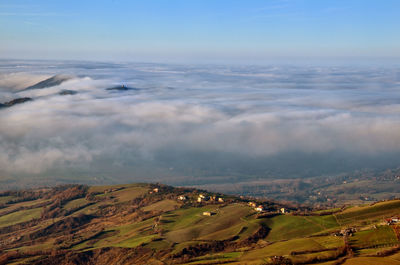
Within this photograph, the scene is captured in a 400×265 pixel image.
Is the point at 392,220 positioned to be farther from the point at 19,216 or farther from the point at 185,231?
the point at 19,216

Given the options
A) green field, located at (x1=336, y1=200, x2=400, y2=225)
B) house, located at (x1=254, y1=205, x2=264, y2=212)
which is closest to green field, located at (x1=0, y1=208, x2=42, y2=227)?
house, located at (x1=254, y1=205, x2=264, y2=212)

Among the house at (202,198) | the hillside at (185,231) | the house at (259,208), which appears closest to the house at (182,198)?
the hillside at (185,231)

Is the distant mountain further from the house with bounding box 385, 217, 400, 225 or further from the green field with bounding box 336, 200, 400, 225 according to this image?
the house with bounding box 385, 217, 400, 225

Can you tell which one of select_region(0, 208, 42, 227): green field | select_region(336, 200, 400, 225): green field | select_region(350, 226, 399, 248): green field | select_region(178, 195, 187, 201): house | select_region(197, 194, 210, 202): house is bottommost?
select_region(0, 208, 42, 227): green field

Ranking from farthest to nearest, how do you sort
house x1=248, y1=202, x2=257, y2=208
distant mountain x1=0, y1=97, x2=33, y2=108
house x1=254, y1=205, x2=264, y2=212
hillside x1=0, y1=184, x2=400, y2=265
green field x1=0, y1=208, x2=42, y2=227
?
distant mountain x1=0, y1=97, x2=33, y2=108
green field x1=0, y1=208, x2=42, y2=227
house x1=248, y1=202, x2=257, y2=208
house x1=254, y1=205, x2=264, y2=212
hillside x1=0, y1=184, x2=400, y2=265

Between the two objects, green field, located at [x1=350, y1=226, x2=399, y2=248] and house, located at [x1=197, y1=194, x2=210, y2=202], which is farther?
house, located at [x1=197, y1=194, x2=210, y2=202]

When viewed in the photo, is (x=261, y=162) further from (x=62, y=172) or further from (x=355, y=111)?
(x=62, y=172)

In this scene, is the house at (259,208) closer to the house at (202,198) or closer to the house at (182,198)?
the house at (202,198)

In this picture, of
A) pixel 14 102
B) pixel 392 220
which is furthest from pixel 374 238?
pixel 14 102
